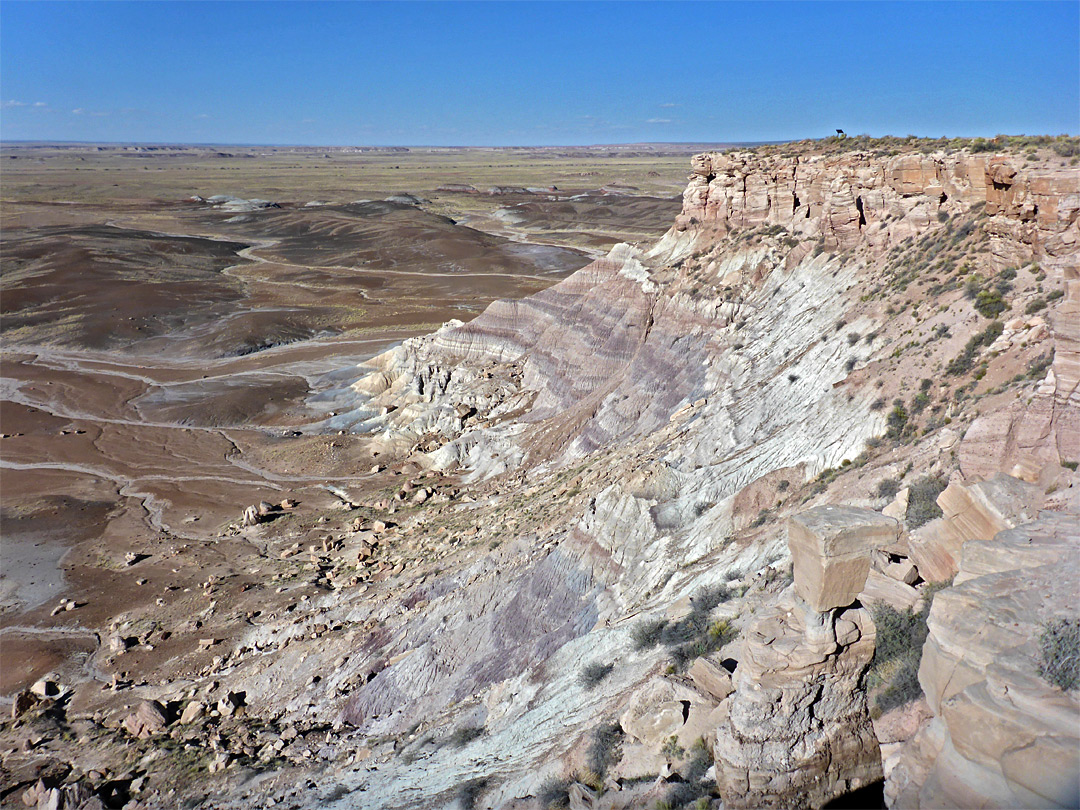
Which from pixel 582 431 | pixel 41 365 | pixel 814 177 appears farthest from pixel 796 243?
pixel 41 365

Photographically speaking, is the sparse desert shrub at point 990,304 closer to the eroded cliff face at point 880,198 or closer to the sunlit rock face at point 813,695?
the eroded cliff face at point 880,198

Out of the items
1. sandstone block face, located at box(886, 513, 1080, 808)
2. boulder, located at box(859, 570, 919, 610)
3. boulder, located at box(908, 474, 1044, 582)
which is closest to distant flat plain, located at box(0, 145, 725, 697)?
boulder, located at box(859, 570, 919, 610)

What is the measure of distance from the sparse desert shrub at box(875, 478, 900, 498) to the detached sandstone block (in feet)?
14.7

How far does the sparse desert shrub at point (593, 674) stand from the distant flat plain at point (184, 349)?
1564cm

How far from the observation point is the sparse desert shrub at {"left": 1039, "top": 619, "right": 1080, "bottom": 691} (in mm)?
5957

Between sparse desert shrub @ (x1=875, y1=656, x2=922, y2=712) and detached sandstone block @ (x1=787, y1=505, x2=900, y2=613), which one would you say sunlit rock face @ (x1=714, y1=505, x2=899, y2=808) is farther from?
sparse desert shrub @ (x1=875, y1=656, x2=922, y2=712)

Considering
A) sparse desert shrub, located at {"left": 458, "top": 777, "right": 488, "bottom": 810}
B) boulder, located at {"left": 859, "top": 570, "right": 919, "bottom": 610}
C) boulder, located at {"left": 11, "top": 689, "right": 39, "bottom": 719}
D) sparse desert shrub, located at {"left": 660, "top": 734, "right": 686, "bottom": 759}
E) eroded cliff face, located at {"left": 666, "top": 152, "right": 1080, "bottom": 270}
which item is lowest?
boulder, located at {"left": 11, "top": 689, "right": 39, "bottom": 719}

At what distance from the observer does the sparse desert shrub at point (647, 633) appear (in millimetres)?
12414

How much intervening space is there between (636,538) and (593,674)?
14.5 ft

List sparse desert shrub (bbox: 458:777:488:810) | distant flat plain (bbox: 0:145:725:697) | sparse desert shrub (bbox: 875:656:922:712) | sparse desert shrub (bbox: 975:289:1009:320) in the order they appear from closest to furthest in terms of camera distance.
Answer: sparse desert shrub (bbox: 875:656:922:712) → sparse desert shrub (bbox: 458:777:488:810) → sparse desert shrub (bbox: 975:289:1009:320) → distant flat plain (bbox: 0:145:725:697)

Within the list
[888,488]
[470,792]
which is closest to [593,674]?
[470,792]

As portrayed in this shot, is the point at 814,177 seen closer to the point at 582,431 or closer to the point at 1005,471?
the point at 582,431

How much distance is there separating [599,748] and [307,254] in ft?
309

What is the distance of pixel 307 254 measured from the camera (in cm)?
9538
